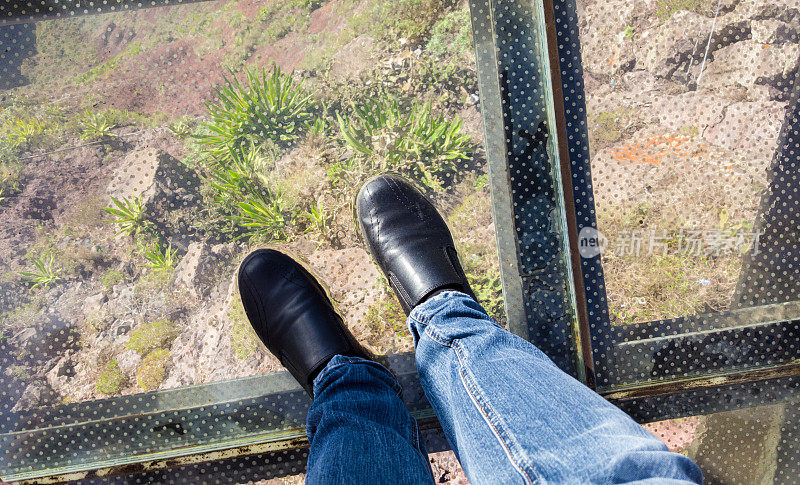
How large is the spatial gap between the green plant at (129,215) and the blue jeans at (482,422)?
63 centimetres

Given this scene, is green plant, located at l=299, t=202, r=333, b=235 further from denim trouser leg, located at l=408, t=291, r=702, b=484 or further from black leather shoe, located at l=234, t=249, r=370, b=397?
denim trouser leg, located at l=408, t=291, r=702, b=484

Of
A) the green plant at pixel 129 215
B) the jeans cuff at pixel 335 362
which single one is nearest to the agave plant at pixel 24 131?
the green plant at pixel 129 215

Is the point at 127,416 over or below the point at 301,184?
below

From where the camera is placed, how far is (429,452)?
105cm

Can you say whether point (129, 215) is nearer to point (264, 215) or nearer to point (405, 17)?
point (264, 215)

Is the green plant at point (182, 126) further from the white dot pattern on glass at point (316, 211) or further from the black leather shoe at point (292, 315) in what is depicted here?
the black leather shoe at point (292, 315)

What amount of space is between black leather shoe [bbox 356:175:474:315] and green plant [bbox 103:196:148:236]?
559 mm

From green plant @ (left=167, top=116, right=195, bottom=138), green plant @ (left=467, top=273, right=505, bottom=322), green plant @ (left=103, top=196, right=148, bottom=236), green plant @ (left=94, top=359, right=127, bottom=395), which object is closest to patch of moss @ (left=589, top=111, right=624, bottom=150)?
green plant @ (left=467, top=273, right=505, bottom=322)

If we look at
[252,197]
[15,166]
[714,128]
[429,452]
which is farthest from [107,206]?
[714,128]

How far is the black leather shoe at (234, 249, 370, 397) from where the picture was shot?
3.05ft

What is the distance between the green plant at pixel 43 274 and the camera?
A: 3.44 feet

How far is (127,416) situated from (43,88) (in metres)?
0.86

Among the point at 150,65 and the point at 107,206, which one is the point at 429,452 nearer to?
the point at 107,206

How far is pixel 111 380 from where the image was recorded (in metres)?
1.03
